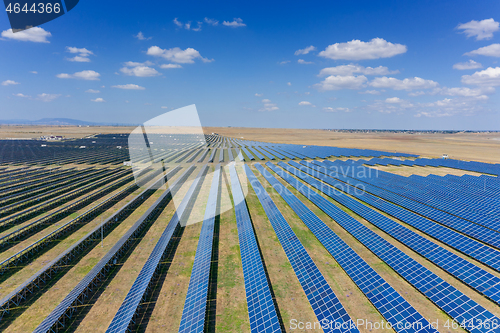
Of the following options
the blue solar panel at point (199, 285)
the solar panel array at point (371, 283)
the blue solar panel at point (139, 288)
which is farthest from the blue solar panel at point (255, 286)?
the blue solar panel at point (139, 288)

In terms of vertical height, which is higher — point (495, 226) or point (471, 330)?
point (495, 226)

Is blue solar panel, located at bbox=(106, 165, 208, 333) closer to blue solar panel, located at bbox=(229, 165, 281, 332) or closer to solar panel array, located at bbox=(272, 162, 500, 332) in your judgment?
blue solar panel, located at bbox=(229, 165, 281, 332)

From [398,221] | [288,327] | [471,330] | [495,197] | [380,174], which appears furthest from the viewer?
[380,174]

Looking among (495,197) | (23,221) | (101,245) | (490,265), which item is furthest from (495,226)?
(23,221)

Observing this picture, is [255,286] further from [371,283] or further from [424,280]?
[424,280]

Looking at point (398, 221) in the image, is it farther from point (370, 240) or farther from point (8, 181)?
point (8, 181)
